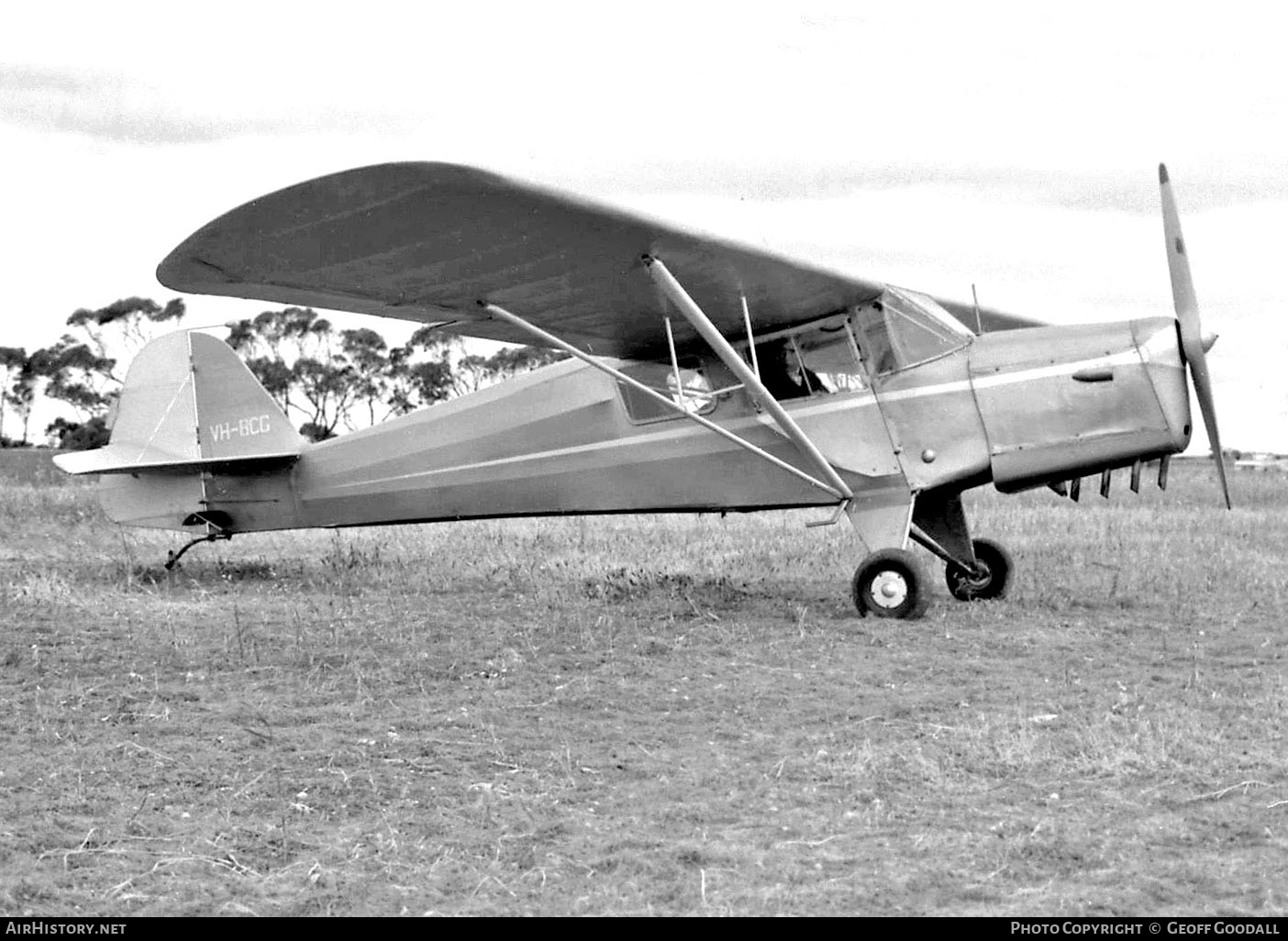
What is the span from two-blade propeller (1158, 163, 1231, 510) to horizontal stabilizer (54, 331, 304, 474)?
7682 mm

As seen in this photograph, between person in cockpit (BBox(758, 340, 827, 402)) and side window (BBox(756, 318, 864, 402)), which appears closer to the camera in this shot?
side window (BBox(756, 318, 864, 402))

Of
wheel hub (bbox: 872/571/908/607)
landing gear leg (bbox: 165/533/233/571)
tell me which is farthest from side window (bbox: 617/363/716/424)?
landing gear leg (bbox: 165/533/233/571)

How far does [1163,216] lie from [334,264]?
19.3 feet

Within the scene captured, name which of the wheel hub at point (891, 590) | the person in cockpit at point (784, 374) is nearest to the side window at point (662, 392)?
the person in cockpit at point (784, 374)

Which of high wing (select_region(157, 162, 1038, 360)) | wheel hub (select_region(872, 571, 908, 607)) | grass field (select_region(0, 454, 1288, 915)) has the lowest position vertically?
grass field (select_region(0, 454, 1288, 915))

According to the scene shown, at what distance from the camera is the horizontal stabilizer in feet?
43.1

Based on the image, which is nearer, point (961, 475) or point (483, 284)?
point (483, 284)

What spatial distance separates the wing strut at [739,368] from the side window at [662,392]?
2.24ft

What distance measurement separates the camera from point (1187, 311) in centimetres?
1002

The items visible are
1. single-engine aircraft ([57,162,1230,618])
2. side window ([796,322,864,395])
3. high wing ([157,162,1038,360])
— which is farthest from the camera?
side window ([796,322,864,395])

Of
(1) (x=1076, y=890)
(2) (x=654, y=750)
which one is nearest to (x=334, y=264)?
(2) (x=654, y=750)

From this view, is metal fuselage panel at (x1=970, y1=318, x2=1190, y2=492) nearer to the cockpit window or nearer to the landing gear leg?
the cockpit window

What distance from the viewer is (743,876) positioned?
434 centimetres

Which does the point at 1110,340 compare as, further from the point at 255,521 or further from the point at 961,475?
the point at 255,521
